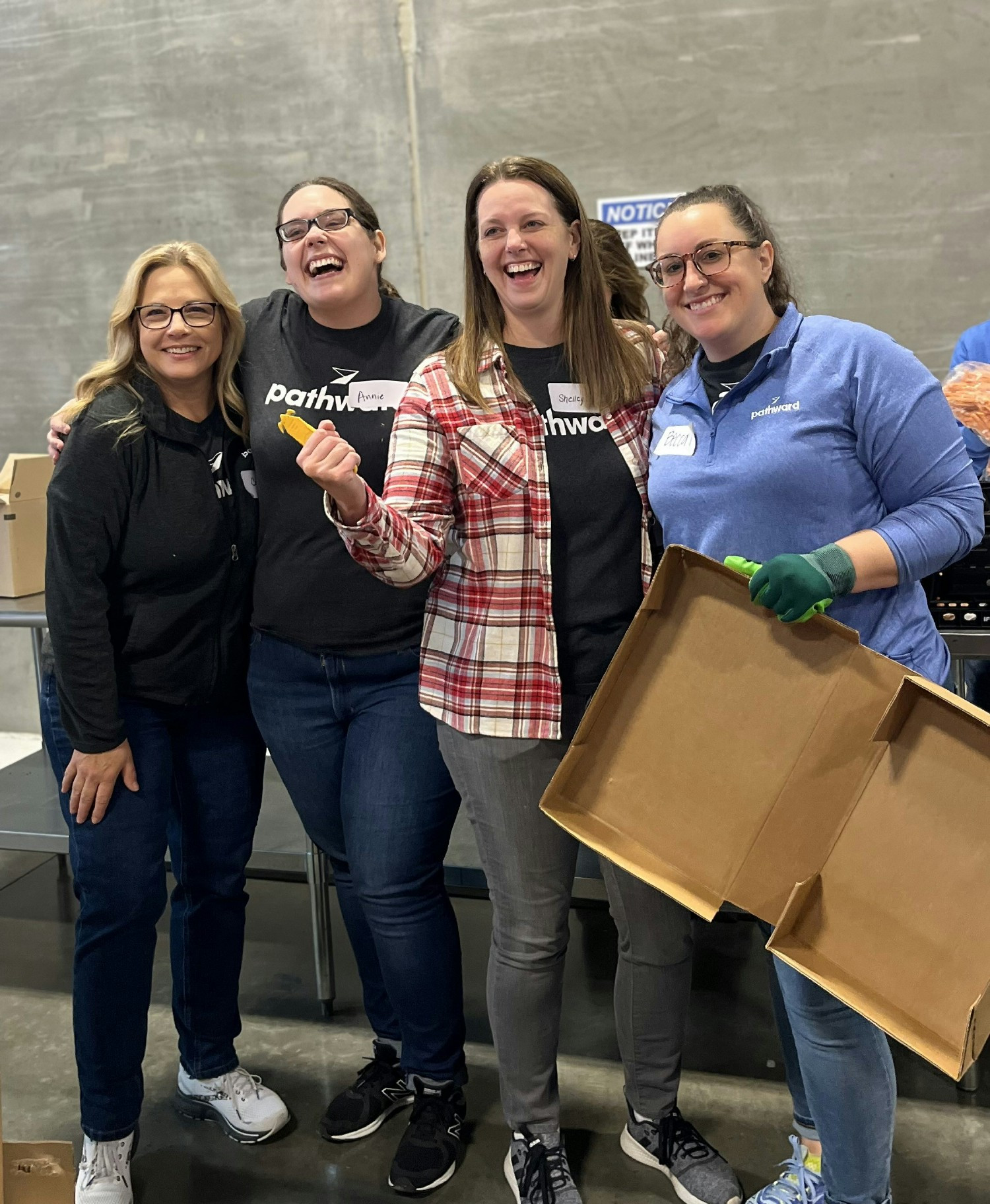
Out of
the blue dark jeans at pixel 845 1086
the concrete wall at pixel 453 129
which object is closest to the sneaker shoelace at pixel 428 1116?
the blue dark jeans at pixel 845 1086

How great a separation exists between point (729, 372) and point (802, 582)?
1.23 ft

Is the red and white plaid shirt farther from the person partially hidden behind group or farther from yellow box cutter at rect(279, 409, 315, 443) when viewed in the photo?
the person partially hidden behind group

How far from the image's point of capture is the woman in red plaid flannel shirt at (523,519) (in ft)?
5.30

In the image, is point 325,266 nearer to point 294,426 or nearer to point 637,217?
point 294,426

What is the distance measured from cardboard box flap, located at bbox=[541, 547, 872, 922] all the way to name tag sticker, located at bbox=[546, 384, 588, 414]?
36 centimetres

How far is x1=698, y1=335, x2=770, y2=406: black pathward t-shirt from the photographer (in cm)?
150

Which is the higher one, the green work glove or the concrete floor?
the green work glove

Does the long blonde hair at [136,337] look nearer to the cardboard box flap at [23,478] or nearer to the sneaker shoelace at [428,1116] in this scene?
the cardboard box flap at [23,478]

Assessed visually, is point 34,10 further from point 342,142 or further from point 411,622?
point 411,622

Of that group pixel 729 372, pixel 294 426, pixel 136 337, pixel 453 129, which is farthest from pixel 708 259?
pixel 453 129

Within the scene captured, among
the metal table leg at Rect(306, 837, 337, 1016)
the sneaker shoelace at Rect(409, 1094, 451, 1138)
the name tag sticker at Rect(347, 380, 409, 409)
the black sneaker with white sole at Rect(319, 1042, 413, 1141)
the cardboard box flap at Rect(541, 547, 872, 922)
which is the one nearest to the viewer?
the cardboard box flap at Rect(541, 547, 872, 922)

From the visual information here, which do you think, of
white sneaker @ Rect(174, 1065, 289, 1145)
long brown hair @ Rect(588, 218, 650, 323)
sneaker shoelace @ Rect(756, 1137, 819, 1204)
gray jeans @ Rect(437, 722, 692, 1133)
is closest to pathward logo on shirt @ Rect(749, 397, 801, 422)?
gray jeans @ Rect(437, 722, 692, 1133)

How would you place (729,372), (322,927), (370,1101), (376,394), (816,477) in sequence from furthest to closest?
(322,927), (370,1101), (376,394), (729,372), (816,477)

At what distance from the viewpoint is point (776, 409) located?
4.69 ft
